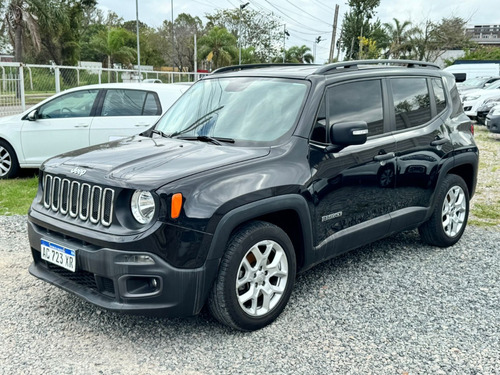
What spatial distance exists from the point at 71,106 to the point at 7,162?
4.81ft

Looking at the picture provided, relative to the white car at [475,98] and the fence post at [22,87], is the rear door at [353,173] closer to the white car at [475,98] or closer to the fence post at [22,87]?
the fence post at [22,87]

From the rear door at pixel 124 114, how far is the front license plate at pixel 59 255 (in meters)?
4.56

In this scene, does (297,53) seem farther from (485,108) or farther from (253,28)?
(485,108)

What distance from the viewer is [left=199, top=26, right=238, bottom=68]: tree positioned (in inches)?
2016

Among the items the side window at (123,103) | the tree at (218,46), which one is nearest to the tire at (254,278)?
the side window at (123,103)

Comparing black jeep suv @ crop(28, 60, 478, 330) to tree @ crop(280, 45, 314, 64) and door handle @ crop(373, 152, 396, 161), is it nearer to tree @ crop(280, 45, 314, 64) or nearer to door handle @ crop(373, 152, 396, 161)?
door handle @ crop(373, 152, 396, 161)

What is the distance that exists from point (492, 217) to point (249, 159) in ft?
14.7

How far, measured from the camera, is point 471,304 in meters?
4.08

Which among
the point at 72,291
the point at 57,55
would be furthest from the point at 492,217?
the point at 57,55

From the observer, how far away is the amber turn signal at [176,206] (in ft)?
10.4

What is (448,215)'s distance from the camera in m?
5.39

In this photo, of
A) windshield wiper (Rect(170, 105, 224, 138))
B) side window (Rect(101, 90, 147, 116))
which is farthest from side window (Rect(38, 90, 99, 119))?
windshield wiper (Rect(170, 105, 224, 138))

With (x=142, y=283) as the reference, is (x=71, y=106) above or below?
above

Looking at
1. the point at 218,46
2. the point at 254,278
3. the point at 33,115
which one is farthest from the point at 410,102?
the point at 218,46
